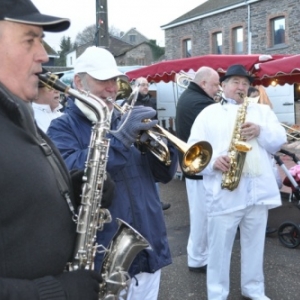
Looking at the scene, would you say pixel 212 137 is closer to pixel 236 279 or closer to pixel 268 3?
pixel 236 279

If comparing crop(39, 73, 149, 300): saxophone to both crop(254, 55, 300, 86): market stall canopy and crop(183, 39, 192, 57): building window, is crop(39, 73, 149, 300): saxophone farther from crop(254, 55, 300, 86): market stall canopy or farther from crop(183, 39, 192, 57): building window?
crop(183, 39, 192, 57): building window

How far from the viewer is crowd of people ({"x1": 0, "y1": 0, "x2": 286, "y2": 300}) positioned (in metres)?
1.55

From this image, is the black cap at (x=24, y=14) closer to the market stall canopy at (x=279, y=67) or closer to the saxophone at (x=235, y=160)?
the saxophone at (x=235, y=160)

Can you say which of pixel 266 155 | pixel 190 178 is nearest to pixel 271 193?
pixel 266 155

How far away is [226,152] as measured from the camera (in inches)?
152

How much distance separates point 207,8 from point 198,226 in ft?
82.2

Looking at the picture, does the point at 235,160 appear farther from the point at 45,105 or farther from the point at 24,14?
the point at 24,14

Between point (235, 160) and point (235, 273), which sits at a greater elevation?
point (235, 160)

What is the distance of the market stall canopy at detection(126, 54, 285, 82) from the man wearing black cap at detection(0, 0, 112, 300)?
20.8ft

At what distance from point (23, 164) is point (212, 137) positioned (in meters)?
2.54

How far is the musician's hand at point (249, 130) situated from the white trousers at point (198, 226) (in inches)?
43.1

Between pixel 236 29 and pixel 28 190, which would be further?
pixel 236 29

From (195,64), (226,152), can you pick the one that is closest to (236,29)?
(195,64)

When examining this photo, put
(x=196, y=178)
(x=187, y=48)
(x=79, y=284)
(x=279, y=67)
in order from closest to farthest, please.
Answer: (x=79, y=284) < (x=196, y=178) < (x=279, y=67) < (x=187, y=48)
